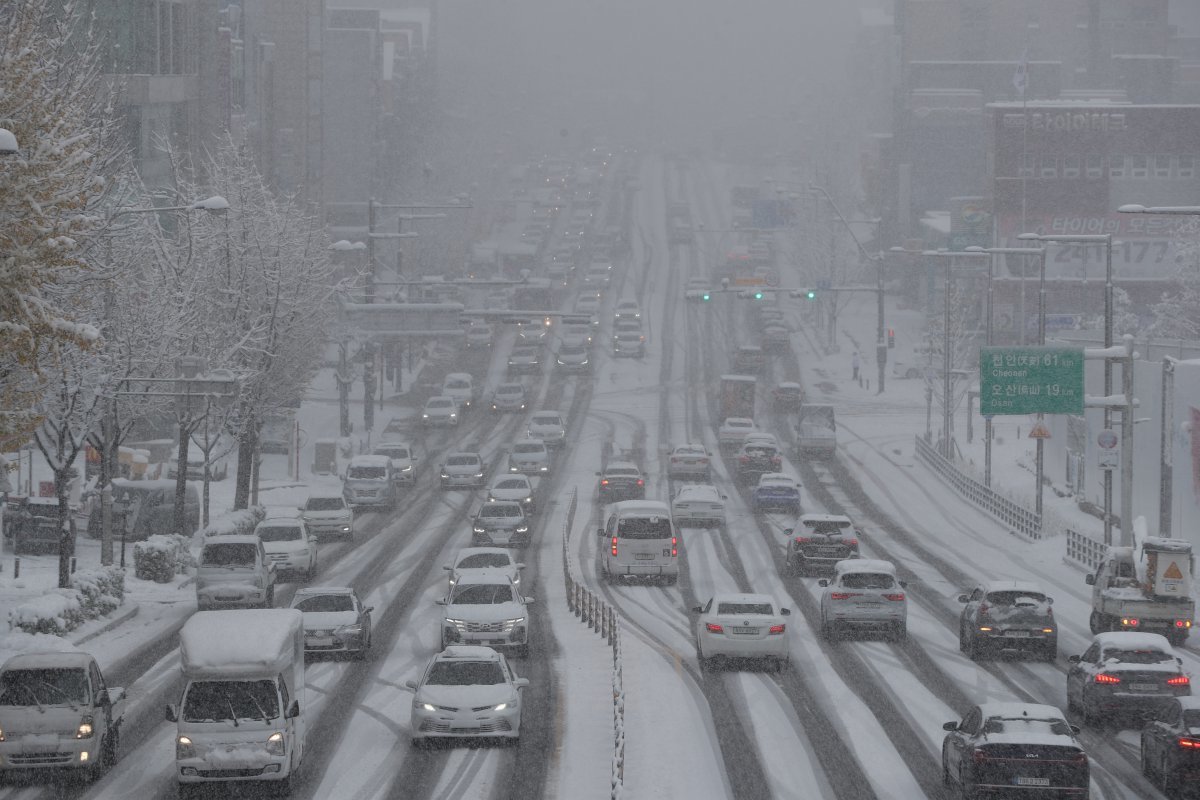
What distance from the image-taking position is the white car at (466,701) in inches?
920

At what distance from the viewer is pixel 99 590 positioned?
35344 mm

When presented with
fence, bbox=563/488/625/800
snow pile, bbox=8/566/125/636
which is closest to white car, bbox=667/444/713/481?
fence, bbox=563/488/625/800

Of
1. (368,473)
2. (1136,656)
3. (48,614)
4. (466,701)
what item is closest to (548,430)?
(368,473)

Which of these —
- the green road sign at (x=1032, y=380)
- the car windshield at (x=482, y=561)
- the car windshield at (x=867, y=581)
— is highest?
the green road sign at (x=1032, y=380)

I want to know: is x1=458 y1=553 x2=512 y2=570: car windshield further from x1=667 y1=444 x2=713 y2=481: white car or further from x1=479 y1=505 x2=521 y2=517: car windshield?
x1=667 y1=444 x2=713 y2=481: white car

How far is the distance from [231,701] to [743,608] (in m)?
11.1

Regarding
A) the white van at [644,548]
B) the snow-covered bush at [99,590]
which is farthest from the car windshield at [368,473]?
the snow-covered bush at [99,590]

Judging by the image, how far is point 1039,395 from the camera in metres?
45.2

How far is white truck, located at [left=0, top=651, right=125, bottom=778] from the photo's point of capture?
831 inches

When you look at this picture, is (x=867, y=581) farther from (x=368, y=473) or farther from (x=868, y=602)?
(x=368, y=473)

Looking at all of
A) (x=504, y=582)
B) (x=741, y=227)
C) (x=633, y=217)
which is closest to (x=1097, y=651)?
(x=504, y=582)

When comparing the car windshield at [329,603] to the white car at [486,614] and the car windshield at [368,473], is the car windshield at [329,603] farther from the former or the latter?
the car windshield at [368,473]

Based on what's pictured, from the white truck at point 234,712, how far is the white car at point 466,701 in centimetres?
253

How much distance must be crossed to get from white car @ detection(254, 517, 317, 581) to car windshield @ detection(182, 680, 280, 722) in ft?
67.0
